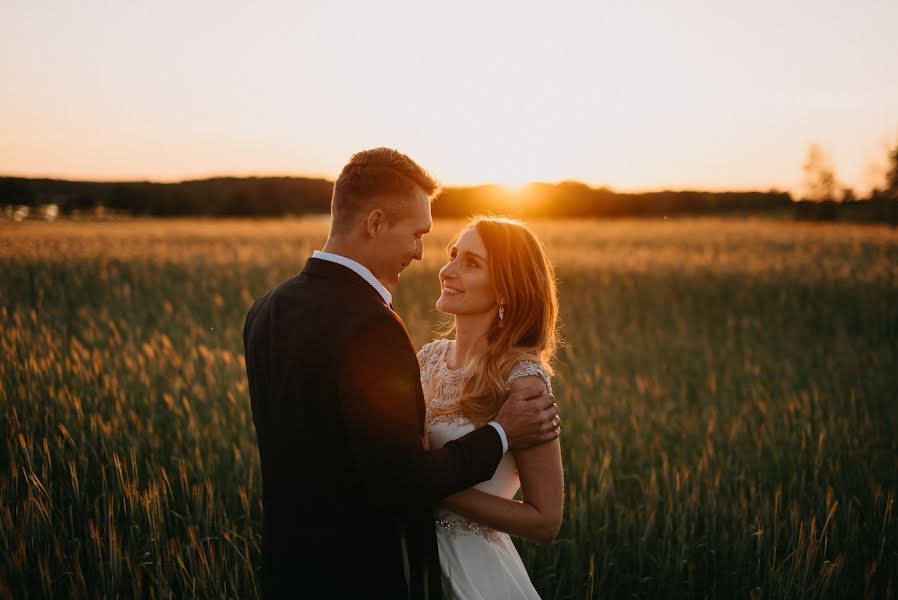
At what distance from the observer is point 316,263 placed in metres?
2.25

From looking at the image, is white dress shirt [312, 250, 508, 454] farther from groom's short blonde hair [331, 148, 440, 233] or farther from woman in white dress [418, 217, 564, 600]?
woman in white dress [418, 217, 564, 600]

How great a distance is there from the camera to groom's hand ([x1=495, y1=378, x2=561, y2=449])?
2352mm

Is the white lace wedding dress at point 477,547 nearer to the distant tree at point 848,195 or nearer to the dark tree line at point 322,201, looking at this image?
the dark tree line at point 322,201

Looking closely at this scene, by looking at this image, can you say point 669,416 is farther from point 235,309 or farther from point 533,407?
point 235,309

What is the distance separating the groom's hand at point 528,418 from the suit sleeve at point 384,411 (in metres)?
0.39

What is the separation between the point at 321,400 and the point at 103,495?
238 centimetres

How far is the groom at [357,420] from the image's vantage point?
202 cm

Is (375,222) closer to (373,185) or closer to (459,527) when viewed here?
(373,185)

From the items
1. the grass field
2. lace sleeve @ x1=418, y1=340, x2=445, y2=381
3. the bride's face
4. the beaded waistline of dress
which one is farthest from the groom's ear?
the grass field

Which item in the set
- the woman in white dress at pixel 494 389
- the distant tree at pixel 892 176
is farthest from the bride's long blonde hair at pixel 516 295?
the distant tree at pixel 892 176

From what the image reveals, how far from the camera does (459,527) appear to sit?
8.71 ft

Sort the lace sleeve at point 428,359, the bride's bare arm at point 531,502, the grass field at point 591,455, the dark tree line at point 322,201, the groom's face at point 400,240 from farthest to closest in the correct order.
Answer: the dark tree line at point 322,201 < the grass field at point 591,455 < the lace sleeve at point 428,359 < the bride's bare arm at point 531,502 < the groom's face at point 400,240

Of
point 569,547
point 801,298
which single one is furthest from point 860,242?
point 569,547

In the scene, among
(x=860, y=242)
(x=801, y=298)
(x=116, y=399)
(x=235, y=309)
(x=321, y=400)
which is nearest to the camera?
(x=321, y=400)
